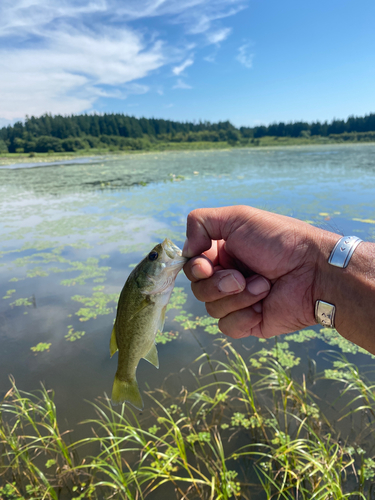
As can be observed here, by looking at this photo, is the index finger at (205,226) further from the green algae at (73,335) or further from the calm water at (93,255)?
the green algae at (73,335)

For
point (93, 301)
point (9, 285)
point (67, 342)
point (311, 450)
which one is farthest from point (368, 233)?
point (9, 285)

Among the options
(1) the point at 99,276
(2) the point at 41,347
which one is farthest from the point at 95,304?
(2) the point at 41,347

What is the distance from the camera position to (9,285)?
6.79 meters

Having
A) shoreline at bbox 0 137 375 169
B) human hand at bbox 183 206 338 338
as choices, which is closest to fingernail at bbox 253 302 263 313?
human hand at bbox 183 206 338 338

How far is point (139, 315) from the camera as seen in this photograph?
1950 mm

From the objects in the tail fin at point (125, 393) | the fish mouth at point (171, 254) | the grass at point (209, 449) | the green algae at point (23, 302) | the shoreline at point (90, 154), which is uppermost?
the shoreline at point (90, 154)

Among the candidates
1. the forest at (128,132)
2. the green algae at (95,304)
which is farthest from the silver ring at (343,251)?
the forest at (128,132)

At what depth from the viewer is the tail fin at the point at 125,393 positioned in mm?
1968

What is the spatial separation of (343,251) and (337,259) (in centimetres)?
6

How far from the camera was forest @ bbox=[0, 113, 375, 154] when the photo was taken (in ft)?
231

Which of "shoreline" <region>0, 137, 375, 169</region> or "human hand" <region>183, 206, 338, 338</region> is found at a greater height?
"shoreline" <region>0, 137, 375, 169</region>

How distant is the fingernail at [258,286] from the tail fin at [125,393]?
1112mm

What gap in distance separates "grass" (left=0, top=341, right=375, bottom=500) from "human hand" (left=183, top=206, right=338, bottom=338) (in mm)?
1233

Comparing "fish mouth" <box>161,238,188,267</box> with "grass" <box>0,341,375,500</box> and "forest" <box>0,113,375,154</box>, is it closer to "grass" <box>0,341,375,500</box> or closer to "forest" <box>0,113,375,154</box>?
"grass" <box>0,341,375,500</box>
